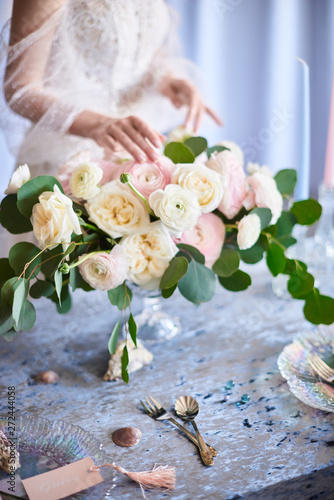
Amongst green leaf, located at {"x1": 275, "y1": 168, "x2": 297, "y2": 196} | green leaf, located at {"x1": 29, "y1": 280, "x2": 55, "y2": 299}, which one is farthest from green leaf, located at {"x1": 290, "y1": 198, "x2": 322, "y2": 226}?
green leaf, located at {"x1": 29, "y1": 280, "x2": 55, "y2": 299}

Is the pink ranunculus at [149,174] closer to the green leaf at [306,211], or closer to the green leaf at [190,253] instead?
the green leaf at [190,253]

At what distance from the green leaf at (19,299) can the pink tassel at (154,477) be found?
0.23 metres

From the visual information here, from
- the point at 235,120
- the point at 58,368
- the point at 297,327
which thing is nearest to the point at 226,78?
the point at 235,120

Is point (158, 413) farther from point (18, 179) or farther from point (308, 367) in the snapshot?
point (18, 179)

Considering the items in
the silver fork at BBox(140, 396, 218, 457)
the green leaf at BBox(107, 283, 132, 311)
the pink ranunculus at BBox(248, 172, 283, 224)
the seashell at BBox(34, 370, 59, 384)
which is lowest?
the seashell at BBox(34, 370, 59, 384)

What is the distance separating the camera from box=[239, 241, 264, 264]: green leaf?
2.52 ft

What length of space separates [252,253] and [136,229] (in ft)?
0.74

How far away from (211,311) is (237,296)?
0.11 m

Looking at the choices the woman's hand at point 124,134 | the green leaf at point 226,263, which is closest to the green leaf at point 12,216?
the woman's hand at point 124,134

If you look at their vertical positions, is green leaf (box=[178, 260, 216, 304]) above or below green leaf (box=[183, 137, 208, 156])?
below

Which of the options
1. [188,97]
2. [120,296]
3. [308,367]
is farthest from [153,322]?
[188,97]

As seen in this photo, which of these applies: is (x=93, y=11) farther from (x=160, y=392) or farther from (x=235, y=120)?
(x=235, y=120)

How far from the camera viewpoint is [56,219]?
0.62 meters

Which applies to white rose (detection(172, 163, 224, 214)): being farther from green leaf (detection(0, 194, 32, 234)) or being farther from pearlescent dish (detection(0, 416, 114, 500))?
pearlescent dish (detection(0, 416, 114, 500))
